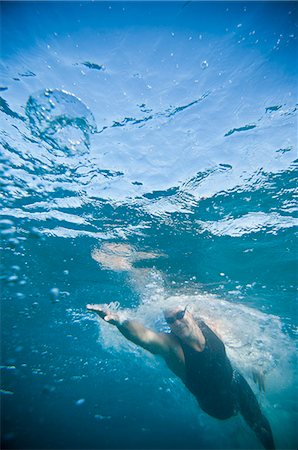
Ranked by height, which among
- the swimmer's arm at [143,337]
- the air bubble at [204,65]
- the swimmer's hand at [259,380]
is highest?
the air bubble at [204,65]

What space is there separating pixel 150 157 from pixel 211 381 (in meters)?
7.71

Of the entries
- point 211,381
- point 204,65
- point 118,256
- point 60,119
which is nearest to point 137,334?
point 211,381

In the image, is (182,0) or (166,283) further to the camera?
(166,283)

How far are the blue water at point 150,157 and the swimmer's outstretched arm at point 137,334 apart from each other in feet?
15.4

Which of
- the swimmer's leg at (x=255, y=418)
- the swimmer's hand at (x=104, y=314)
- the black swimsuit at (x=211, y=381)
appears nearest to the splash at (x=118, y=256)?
the black swimsuit at (x=211, y=381)

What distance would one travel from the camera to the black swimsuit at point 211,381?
318 inches

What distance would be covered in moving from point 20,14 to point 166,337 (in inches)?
371

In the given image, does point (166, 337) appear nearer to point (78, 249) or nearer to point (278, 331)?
point (78, 249)

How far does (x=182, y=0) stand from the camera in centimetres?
527

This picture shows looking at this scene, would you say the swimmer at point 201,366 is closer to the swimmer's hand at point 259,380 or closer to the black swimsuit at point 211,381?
the black swimsuit at point 211,381

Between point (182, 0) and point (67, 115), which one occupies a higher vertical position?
point (182, 0)

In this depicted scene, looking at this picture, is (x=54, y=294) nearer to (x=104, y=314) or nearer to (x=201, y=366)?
(x=201, y=366)

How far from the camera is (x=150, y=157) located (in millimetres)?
8133

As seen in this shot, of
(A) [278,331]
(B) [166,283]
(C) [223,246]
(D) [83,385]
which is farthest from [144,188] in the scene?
(D) [83,385]
